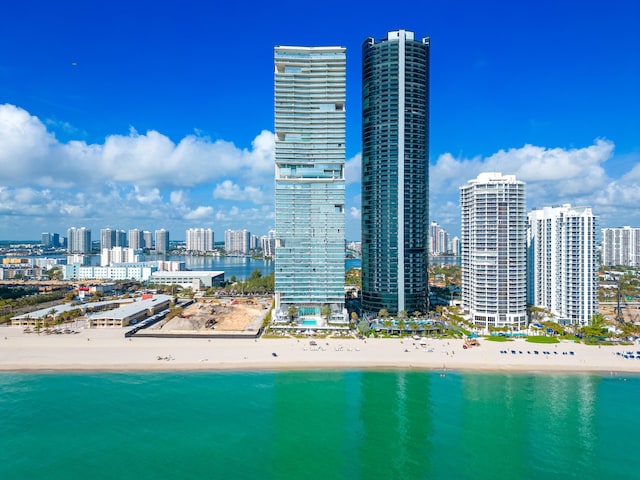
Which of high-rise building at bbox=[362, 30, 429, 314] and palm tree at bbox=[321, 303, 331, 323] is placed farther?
high-rise building at bbox=[362, 30, 429, 314]

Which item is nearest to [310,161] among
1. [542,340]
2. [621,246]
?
[542,340]

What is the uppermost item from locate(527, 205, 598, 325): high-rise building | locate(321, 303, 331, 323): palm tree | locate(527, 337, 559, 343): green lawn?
locate(527, 205, 598, 325): high-rise building

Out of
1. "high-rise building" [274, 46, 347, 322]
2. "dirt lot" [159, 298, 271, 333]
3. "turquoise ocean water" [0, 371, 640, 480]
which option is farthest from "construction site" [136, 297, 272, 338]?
"turquoise ocean water" [0, 371, 640, 480]

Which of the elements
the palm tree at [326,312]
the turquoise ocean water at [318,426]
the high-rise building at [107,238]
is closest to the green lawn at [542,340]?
the turquoise ocean water at [318,426]

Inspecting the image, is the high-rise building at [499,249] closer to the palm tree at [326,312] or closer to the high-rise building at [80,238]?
the palm tree at [326,312]

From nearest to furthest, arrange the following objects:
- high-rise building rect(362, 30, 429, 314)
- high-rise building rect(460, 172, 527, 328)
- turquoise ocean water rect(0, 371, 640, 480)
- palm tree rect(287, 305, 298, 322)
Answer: turquoise ocean water rect(0, 371, 640, 480) < high-rise building rect(460, 172, 527, 328) < palm tree rect(287, 305, 298, 322) < high-rise building rect(362, 30, 429, 314)

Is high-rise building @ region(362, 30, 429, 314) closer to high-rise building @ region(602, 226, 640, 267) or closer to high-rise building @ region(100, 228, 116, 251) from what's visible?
high-rise building @ region(602, 226, 640, 267)

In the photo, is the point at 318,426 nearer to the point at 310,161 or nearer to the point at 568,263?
the point at 310,161
